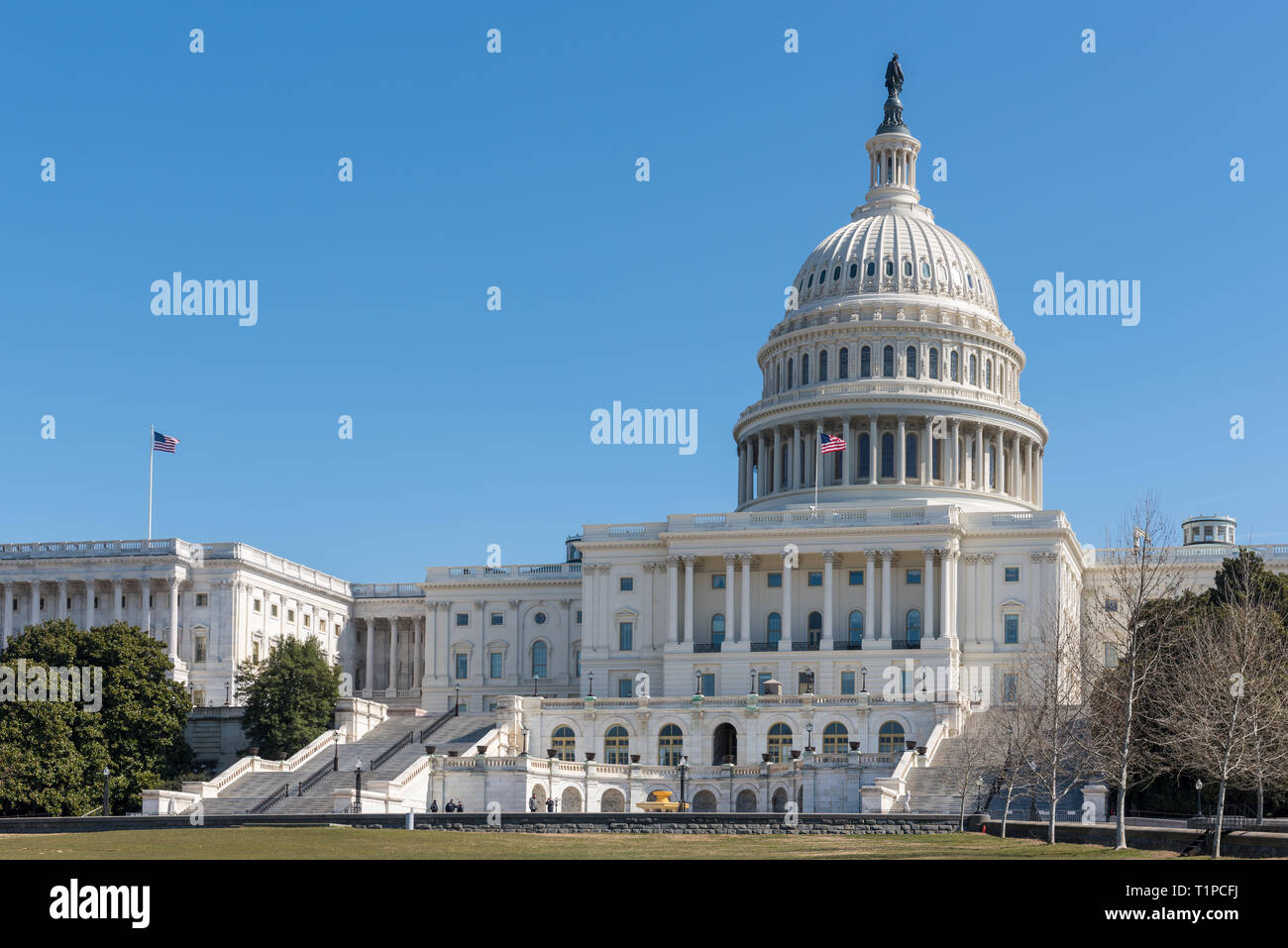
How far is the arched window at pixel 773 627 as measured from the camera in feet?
393

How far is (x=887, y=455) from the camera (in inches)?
5241

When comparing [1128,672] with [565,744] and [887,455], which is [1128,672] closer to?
[565,744]

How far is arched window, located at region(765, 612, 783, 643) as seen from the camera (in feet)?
393

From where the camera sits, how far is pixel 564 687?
13362cm

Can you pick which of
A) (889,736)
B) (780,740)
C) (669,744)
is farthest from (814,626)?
(889,736)

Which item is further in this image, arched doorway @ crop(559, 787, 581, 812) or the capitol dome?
the capitol dome

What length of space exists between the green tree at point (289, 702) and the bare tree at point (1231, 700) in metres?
49.9

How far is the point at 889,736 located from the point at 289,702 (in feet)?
110

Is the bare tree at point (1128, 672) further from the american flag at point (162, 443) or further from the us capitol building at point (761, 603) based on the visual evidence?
the american flag at point (162, 443)

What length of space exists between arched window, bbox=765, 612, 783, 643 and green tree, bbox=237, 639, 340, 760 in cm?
2993

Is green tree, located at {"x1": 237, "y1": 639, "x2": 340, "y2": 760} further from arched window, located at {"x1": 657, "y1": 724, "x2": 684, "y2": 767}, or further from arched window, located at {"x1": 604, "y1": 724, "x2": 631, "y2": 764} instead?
arched window, located at {"x1": 657, "y1": 724, "x2": 684, "y2": 767}

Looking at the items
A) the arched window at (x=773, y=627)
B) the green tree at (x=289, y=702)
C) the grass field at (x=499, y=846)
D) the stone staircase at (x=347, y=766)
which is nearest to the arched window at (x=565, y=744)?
the stone staircase at (x=347, y=766)

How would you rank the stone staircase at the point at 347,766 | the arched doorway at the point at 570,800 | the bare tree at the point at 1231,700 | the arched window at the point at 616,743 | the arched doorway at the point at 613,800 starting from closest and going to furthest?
the bare tree at the point at 1231,700, the stone staircase at the point at 347,766, the arched doorway at the point at 570,800, the arched doorway at the point at 613,800, the arched window at the point at 616,743

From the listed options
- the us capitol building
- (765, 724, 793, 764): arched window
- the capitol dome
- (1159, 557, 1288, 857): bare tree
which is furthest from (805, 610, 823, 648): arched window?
(1159, 557, 1288, 857): bare tree
